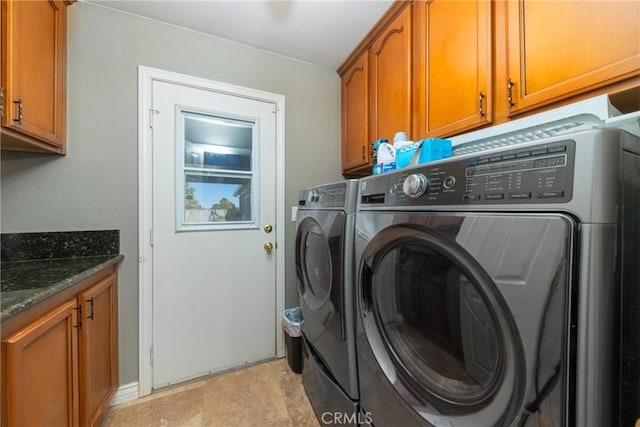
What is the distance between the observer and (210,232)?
5.47ft

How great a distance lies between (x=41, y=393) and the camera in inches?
31.9

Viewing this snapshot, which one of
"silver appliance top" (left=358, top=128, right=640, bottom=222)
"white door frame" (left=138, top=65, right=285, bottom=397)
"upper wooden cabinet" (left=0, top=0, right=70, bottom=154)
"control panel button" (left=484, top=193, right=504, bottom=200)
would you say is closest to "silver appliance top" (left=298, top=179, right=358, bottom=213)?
"silver appliance top" (left=358, top=128, right=640, bottom=222)

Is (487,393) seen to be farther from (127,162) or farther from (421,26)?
(127,162)

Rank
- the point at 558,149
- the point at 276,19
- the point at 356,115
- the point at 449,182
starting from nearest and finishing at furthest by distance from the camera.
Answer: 1. the point at 558,149
2. the point at 449,182
3. the point at 276,19
4. the point at 356,115

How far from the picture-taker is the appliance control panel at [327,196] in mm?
1014

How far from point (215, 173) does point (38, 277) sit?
991 millimetres

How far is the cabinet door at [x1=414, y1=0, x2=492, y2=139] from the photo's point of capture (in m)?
0.98

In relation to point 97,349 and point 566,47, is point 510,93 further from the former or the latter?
point 97,349

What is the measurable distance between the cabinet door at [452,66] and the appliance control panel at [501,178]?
2.01 feet

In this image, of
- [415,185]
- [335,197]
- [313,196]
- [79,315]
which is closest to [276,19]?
[313,196]

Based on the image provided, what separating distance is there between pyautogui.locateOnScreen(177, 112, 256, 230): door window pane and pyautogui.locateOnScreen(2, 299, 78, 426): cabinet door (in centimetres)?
77

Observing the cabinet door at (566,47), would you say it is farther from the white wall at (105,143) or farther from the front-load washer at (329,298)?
the white wall at (105,143)

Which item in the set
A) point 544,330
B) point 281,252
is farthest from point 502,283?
point 281,252

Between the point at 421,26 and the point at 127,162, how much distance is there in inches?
71.4
